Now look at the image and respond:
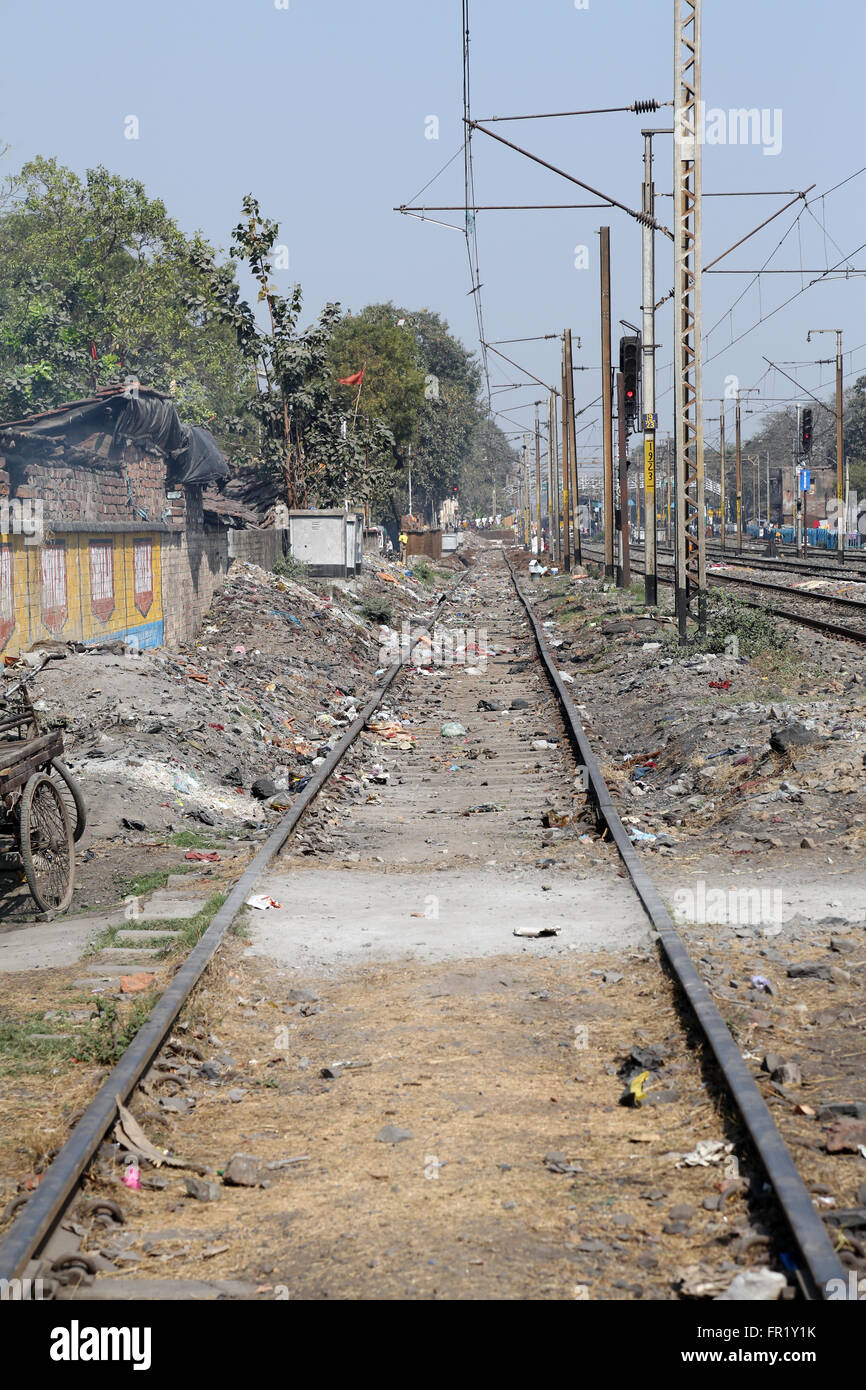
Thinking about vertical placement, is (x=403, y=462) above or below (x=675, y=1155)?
above

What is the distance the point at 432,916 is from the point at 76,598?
1008 centimetres

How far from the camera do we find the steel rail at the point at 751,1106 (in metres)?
3.79

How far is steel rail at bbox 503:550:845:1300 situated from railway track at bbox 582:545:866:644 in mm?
14573

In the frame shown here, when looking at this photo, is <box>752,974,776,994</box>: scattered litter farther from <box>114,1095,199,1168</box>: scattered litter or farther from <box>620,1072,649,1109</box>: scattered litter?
<box>114,1095,199,1168</box>: scattered litter

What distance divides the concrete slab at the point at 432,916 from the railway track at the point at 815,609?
46.2ft

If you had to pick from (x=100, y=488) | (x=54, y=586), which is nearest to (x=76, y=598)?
(x=54, y=586)

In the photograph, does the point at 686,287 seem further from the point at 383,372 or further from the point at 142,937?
the point at 383,372

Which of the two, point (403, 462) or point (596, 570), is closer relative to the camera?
point (596, 570)

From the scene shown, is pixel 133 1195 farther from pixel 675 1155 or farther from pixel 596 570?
pixel 596 570

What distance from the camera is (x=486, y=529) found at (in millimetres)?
170500

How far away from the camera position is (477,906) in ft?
28.7

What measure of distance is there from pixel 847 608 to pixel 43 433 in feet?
58.9

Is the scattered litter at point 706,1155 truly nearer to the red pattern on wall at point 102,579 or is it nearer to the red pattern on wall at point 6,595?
the red pattern on wall at point 6,595
